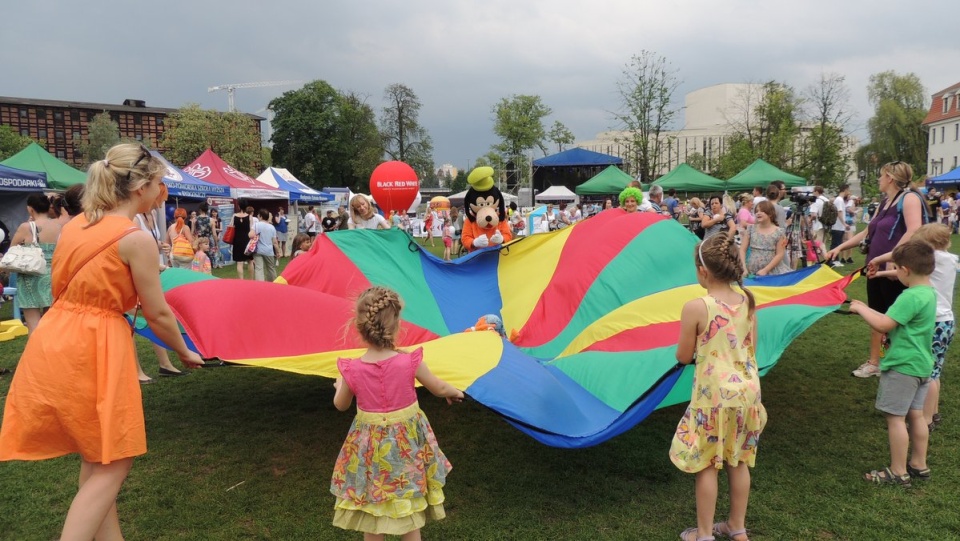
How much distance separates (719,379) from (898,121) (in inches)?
1887

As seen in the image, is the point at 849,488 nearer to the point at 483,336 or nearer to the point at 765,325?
the point at 765,325

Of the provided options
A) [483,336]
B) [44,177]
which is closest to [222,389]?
[483,336]

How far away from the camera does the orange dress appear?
6.75ft

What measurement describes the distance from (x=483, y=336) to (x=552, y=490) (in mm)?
900

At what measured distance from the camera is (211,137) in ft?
140

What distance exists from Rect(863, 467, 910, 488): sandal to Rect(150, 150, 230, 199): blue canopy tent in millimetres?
11802

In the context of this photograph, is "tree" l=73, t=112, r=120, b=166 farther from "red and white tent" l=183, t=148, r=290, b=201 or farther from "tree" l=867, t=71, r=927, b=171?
"tree" l=867, t=71, r=927, b=171

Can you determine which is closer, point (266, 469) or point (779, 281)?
point (266, 469)

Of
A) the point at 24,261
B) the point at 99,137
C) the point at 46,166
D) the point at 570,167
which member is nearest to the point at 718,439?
the point at 24,261

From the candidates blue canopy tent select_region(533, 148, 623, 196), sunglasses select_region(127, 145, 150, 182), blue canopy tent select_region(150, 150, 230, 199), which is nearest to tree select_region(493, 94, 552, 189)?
blue canopy tent select_region(533, 148, 623, 196)

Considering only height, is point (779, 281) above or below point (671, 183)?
below

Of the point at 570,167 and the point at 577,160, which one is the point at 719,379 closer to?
the point at 577,160

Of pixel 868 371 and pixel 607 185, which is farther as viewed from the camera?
pixel 607 185

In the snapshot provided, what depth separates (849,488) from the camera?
10.1ft
